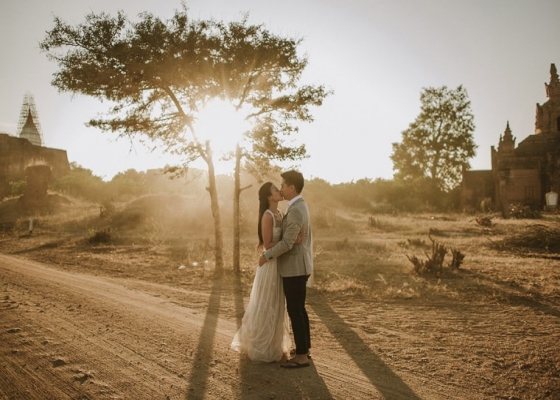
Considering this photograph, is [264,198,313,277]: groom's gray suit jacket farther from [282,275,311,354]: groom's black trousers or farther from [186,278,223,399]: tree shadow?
[186,278,223,399]: tree shadow

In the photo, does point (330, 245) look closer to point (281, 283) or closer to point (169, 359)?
point (281, 283)

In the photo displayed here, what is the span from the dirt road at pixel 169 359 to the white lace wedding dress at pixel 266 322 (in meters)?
0.18

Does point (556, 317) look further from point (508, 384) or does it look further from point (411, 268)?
point (411, 268)

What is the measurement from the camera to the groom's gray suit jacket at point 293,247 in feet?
15.0

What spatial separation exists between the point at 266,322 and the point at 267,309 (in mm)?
155

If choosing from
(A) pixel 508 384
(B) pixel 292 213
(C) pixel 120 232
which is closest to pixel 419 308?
(A) pixel 508 384

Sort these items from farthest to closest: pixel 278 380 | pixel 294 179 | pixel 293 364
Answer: pixel 294 179 → pixel 293 364 → pixel 278 380

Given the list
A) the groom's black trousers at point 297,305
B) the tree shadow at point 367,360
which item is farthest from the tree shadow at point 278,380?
the tree shadow at point 367,360

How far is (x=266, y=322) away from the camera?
15.7 feet

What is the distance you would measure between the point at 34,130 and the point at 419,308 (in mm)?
67379

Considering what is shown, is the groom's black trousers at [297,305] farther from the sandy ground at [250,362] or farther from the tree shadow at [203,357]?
the tree shadow at [203,357]

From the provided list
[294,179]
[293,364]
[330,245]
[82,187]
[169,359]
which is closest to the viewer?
[293,364]

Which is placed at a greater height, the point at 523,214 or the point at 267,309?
the point at 523,214

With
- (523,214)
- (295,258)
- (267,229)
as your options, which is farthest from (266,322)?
(523,214)
